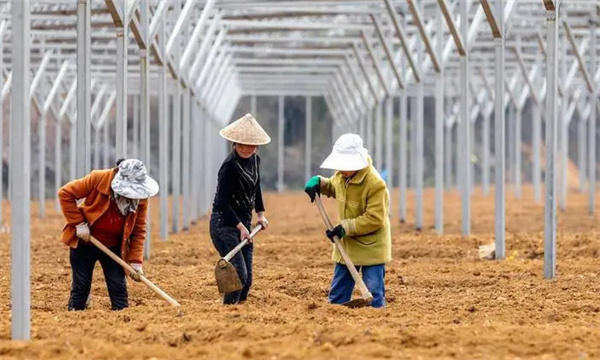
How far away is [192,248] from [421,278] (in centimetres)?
475

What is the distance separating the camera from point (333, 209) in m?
31.4

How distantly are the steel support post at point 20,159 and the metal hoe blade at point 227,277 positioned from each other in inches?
97.4

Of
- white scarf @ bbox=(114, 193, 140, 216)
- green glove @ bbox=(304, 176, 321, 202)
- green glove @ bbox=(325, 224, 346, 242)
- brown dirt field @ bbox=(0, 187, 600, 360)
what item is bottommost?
brown dirt field @ bbox=(0, 187, 600, 360)

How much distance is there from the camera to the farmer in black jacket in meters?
9.63

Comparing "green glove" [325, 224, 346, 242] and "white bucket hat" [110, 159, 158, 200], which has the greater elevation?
"white bucket hat" [110, 159, 158, 200]

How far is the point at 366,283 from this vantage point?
369 inches

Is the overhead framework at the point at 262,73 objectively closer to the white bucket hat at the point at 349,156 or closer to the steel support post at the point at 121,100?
the steel support post at the point at 121,100

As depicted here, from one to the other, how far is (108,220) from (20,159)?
2.01 metres

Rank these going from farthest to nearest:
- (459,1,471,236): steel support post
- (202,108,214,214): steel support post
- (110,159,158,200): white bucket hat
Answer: (202,108,214,214): steel support post → (459,1,471,236): steel support post → (110,159,158,200): white bucket hat

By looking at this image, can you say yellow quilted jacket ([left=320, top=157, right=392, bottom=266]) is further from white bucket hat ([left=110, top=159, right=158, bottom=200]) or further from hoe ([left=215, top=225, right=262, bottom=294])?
white bucket hat ([left=110, top=159, right=158, bottom=200])

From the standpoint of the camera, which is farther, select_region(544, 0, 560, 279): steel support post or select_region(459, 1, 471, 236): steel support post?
select_region(459, 1, 471, 236): steel support post

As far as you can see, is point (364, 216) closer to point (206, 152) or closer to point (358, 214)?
point (358, 214)

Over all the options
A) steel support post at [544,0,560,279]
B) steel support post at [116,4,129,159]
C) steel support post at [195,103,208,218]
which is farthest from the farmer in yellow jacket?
steel support post at [195,103,208,218]

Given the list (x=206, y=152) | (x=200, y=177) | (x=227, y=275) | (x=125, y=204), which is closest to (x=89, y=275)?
(x=125, y=204)
